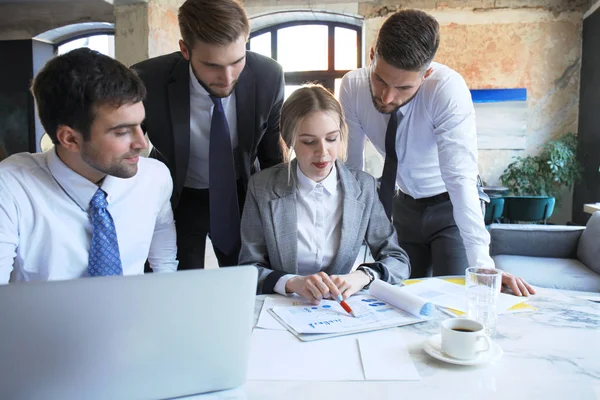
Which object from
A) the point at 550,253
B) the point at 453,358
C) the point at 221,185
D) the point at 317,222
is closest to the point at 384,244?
the point at 317,222

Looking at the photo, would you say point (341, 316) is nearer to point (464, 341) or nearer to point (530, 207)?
point (464, 341)

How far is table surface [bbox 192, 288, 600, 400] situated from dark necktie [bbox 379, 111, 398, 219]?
26.6 inches

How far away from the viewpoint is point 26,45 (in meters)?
6.04

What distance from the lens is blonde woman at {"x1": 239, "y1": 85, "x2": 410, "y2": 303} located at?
149cm

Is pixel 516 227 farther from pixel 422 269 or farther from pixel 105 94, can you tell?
pixel 105 94

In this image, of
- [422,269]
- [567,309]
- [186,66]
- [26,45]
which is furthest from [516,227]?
[26,45]

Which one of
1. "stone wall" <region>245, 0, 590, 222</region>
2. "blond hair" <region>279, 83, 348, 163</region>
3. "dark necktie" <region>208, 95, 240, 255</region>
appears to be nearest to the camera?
"blond hair" <region>279, 83, 348, 163</region>

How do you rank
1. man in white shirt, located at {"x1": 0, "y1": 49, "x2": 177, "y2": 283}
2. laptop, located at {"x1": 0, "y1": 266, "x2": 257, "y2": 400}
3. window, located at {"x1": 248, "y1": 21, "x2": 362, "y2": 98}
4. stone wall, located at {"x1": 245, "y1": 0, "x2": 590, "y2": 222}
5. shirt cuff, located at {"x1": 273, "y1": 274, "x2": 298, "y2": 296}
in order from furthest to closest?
window, located at {"x1": 248, "y1": 21, "x2": 362, "y2": 98} < stone wall, located at {"x1": 245, "y1": 0, "x2": 590, "y2": 222} < shirt cuff, located at {"x1": 273, "y1": 274, "x2": 298, "y2": 296} < man in white shirt, located at {"x1": 0, "y1": 49, "x2": 177, "y2": 283} < laptop, located at {"x1": 0, "y1": 266, "x2": 257, "y2": 400}

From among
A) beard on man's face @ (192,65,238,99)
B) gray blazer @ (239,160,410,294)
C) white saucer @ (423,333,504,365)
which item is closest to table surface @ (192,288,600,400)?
white saucer @ (423,333,504,365)

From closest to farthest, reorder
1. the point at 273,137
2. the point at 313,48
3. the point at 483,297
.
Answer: the point at 483,297, the point at 273,137, the point at 313,48

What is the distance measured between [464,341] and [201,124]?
1.22 m

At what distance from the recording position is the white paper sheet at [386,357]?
0.83 meters

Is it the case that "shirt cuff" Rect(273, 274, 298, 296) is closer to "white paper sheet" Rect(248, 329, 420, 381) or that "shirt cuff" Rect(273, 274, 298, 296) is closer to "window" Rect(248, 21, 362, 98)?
"white paper sheet" Rect(248, 329, 420, 381)

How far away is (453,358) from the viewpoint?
886 millimetres
